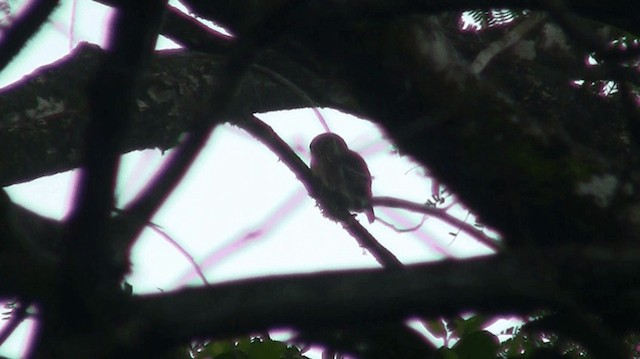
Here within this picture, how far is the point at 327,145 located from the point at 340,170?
86 centimetres

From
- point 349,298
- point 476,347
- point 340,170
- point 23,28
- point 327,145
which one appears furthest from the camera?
point 327,145

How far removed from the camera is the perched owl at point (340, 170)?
475 centimetres

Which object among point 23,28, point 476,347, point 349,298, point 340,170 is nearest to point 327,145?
point 340,170

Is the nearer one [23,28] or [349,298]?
[349,298]

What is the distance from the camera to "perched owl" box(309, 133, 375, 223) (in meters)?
4.75

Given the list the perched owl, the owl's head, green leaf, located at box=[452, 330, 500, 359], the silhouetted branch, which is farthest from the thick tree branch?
the owl's head

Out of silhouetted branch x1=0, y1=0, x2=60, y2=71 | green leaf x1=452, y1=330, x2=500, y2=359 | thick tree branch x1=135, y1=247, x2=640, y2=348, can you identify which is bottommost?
thick tree branch x1=135, y1=247, x2=640, y2=348

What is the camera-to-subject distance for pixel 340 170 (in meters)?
4.71

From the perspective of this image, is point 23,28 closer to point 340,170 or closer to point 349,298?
point 349,298

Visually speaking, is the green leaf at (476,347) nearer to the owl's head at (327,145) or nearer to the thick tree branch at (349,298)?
the thick tree branch at (349,298)

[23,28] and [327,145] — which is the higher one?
[327,145]

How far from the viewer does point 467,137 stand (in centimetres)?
218

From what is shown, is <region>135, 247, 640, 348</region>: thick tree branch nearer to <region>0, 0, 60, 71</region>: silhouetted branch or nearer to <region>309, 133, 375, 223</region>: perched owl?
<region>0, 0, 60, 71</region>: silhouetted branch

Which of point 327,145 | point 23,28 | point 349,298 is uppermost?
point 327,145
